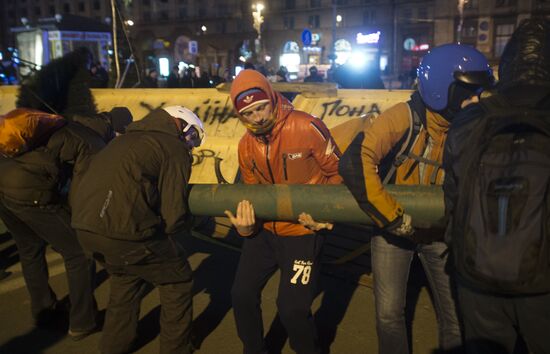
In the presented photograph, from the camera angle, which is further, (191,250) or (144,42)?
(144,42)

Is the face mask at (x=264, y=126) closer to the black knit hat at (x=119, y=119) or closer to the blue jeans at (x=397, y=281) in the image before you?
the blue jeans at (x=397, y=281)

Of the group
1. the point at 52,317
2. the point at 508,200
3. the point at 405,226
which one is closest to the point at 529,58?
the point at 508,200

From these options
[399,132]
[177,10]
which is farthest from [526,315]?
[177,10]

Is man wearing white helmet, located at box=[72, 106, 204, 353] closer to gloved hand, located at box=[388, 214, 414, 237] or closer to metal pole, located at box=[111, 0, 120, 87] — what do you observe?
gloved hand, located at box=[388, 214, 414, 237]

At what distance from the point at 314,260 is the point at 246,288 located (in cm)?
45

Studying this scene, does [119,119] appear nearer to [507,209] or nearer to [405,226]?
[405,226]

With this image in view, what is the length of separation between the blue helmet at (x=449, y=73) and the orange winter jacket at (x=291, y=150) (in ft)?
2.36

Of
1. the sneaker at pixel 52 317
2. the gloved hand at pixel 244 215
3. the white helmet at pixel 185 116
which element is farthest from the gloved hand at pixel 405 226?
the sneaker at pixel 52 317

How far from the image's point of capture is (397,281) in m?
2.74

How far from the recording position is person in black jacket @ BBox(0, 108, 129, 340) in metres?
3.58

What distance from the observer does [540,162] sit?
1.68 meters

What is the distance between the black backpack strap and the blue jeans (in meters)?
0.44

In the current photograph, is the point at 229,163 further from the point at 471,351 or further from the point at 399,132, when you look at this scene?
the point at 471,351

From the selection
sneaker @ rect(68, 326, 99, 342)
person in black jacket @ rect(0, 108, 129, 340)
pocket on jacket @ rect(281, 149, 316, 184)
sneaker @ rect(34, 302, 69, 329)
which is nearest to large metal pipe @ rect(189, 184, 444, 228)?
pocket on jacket @ rect(281, 149, 316, 184)
